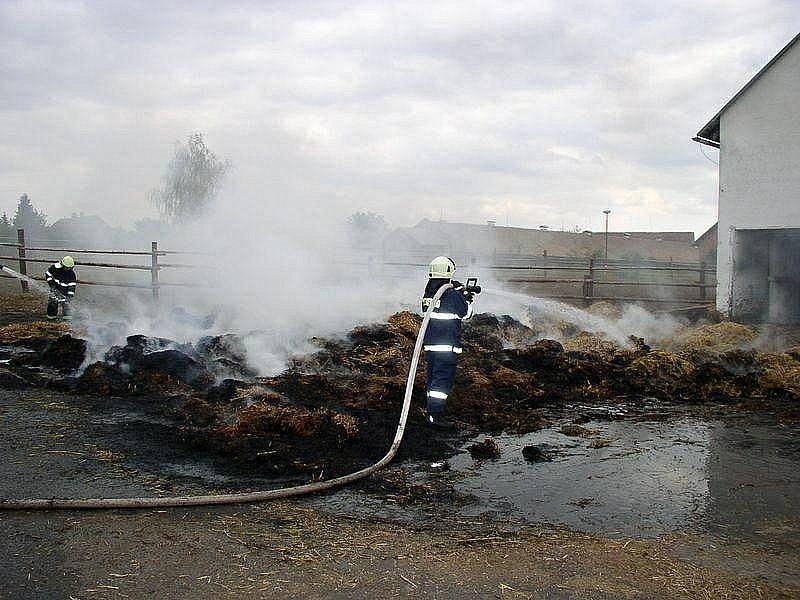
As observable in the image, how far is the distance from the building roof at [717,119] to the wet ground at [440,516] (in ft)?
35.4

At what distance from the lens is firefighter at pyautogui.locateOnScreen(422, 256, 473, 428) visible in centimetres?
750

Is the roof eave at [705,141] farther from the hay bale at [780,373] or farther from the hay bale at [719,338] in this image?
the hay bale at [780,373]

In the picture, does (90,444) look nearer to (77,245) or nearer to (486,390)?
(486,390)

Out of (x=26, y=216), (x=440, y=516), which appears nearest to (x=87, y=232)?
(x=26, y=216)

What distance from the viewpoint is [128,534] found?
438 cm

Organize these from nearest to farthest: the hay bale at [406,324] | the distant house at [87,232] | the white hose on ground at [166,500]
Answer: the white hose on ground at [166,500]
the hay bale at [406,324]
the distant house at [87,232]

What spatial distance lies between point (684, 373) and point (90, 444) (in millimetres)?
7772

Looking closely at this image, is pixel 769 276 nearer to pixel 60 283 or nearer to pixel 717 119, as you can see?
pixel 717 119

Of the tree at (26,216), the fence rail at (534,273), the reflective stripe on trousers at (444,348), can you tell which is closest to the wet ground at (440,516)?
the reflective stripe on trousers at (444,348)

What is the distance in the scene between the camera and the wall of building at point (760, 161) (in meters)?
14.8

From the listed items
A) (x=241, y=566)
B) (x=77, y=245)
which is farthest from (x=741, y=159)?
(x=77, y=245)

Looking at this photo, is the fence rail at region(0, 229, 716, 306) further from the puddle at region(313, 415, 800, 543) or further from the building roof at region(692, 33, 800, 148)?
the puddle at region(313, 415, 800, 543)

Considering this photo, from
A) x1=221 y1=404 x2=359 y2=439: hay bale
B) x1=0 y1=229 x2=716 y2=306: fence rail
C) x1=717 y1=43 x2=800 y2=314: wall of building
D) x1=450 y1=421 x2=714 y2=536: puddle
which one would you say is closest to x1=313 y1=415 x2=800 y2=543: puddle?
x1=450 y1=421 x2=714 y2=536: puddle

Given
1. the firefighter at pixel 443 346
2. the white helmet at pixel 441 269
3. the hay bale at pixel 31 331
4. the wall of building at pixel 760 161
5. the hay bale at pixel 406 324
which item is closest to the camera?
the firefighter at pixel 443 346
